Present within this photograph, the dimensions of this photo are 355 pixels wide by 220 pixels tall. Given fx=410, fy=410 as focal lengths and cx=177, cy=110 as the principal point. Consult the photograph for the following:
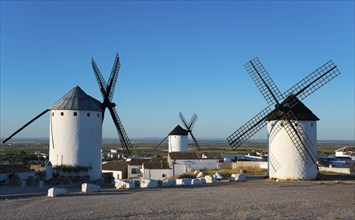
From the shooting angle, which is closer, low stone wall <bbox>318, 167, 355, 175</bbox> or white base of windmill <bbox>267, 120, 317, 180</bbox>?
white base of windmill <bbox>267, 120, 317, 180</bbox>

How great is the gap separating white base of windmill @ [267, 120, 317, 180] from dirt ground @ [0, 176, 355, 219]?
496 centimetres

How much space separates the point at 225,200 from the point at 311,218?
4123mm

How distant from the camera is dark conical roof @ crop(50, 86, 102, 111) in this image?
78.1 feet

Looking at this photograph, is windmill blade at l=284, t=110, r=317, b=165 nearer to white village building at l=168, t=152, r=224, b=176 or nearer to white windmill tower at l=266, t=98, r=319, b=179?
white windmill tower at l=266, t=98, r=319, b=179

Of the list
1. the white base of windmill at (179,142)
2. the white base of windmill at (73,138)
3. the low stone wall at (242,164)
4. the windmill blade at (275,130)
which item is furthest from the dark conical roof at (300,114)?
the white base of windmill at (179,142)

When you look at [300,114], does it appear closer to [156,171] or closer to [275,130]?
[275,130]

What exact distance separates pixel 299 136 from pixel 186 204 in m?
12.3

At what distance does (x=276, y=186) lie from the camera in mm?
21781

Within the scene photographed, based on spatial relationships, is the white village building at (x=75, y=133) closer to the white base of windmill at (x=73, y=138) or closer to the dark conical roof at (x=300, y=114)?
the white base of windmill at (x=73, y=138)

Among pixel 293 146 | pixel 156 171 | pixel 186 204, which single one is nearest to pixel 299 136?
pixel 293 146

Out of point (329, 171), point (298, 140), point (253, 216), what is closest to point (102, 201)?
point (253, 216)

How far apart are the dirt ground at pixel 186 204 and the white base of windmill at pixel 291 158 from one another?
4957 millimetres

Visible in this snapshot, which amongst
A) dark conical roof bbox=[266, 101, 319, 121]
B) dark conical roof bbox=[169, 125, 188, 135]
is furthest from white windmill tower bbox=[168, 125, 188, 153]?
dark conical roof bbox=[266, 101, 319, 121]

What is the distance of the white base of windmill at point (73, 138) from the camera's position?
77.6 feet
